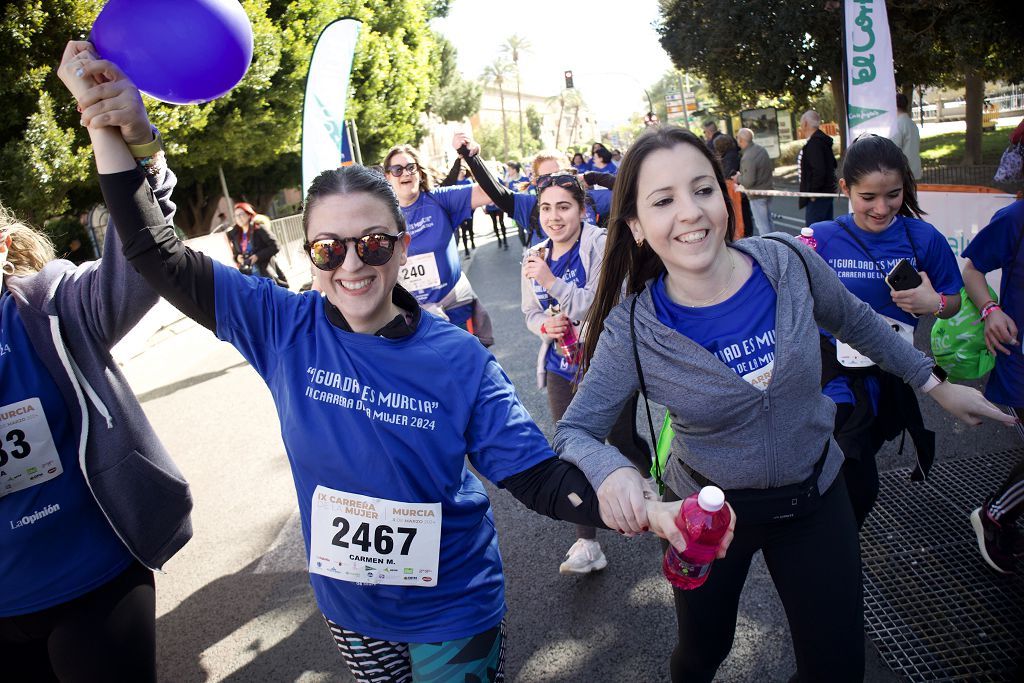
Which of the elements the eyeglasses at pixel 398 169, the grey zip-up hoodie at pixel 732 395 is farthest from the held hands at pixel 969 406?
the eyeglasses at pixel 398 169

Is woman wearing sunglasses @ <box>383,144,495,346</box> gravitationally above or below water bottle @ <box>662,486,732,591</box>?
above

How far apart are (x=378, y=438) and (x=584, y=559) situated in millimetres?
2177

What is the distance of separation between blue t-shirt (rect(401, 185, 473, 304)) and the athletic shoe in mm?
3481

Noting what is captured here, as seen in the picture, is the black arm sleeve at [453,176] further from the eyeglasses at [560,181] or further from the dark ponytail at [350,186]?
the dark ponytail at [350,186]

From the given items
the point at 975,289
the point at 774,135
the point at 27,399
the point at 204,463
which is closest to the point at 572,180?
the point at 975,289

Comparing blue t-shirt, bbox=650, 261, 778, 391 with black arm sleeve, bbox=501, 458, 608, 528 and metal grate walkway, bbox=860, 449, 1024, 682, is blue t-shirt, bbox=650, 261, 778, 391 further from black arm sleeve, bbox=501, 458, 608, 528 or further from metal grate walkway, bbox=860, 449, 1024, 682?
metal grate walkway, bbox=860, 449, 1024, 682

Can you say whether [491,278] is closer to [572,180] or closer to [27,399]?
[572,180]

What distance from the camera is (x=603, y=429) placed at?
2135 mm

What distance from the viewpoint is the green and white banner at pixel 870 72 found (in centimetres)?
712

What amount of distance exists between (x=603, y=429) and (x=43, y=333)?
1731mm

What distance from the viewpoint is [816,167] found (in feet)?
37.7

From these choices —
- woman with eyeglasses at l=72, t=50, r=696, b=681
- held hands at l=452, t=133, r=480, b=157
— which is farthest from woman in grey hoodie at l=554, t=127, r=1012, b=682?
held hands at l=452, t=133, r=480, b=157

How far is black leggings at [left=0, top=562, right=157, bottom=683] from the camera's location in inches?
84.1

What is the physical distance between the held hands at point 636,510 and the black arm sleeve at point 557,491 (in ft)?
0.15
